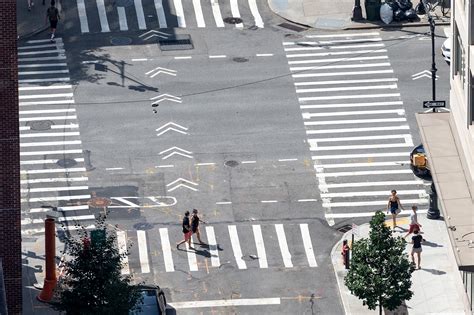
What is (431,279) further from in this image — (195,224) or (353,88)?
(353,88)

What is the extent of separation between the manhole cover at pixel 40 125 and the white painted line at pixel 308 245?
13.5 meters

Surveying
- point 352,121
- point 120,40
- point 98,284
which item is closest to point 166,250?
point 98,284

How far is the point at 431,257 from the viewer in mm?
63062

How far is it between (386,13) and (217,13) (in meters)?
8.48

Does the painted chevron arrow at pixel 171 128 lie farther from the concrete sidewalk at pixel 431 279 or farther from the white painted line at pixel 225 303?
the white painted line at pixel 225 303

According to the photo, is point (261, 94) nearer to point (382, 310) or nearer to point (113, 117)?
point (113, 117)

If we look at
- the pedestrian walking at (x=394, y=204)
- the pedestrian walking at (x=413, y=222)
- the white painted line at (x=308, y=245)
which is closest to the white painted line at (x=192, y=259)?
the white painted line at (x=308, y=245)

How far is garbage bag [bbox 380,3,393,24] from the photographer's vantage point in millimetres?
81000

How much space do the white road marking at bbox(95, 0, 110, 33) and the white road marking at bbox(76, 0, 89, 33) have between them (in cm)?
73

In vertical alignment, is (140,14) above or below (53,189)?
above

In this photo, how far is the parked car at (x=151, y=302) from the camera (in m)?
56.9

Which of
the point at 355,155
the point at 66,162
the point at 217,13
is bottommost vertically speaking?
the point at 355,155

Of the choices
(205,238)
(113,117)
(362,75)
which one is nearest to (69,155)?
(113,117)

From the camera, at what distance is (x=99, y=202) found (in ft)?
219
